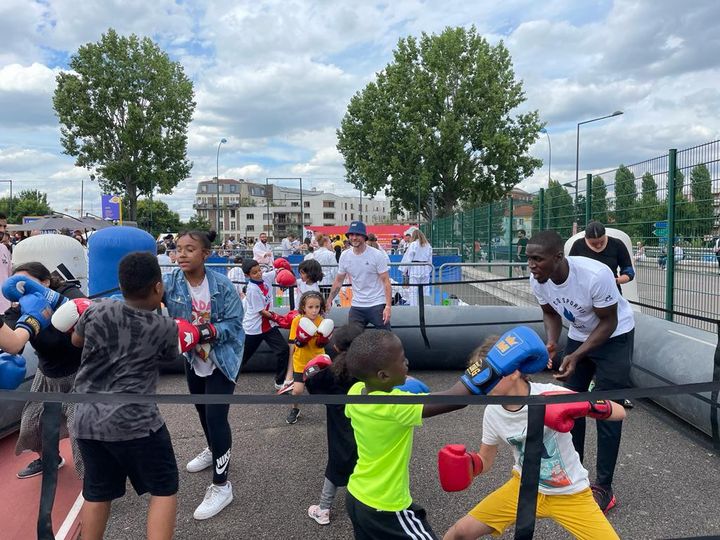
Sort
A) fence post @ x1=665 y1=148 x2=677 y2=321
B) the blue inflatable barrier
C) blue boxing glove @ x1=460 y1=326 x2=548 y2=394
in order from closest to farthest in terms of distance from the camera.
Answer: blue boxing glove @ x1=460 y1=326 x2=548 y2=394 → the blue inflatable barrier → fence post @ x1=665 y1=148 x2=677 y2=321

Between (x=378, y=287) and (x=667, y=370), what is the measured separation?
9.55 ft

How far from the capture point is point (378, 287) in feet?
19.1

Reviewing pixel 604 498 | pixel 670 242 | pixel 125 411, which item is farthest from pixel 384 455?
pixel 670 242

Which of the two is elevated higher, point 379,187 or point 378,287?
point 379,187

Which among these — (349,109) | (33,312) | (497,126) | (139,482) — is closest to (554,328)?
(139,482)

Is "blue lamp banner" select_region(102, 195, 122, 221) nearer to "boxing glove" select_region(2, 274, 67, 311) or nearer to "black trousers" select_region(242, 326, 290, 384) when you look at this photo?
"black trousers" select_region(242, 326, 290, 384)

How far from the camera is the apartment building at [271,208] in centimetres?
12731

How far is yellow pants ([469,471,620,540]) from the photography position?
7.08 feet

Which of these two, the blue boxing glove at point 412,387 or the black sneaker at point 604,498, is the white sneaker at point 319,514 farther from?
the black sneaker at point 604,498

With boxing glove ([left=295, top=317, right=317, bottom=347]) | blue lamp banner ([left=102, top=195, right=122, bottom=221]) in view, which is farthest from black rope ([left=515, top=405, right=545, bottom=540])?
blue lamp banner ([left=102, top=195, right=122, bottom=221])

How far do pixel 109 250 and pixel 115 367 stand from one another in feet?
12.3

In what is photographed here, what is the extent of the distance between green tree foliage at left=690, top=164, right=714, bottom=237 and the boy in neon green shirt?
5590mm

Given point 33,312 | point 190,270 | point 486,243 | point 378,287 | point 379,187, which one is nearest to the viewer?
point 33,312

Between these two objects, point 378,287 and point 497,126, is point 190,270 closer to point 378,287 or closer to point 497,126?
point 378,287
